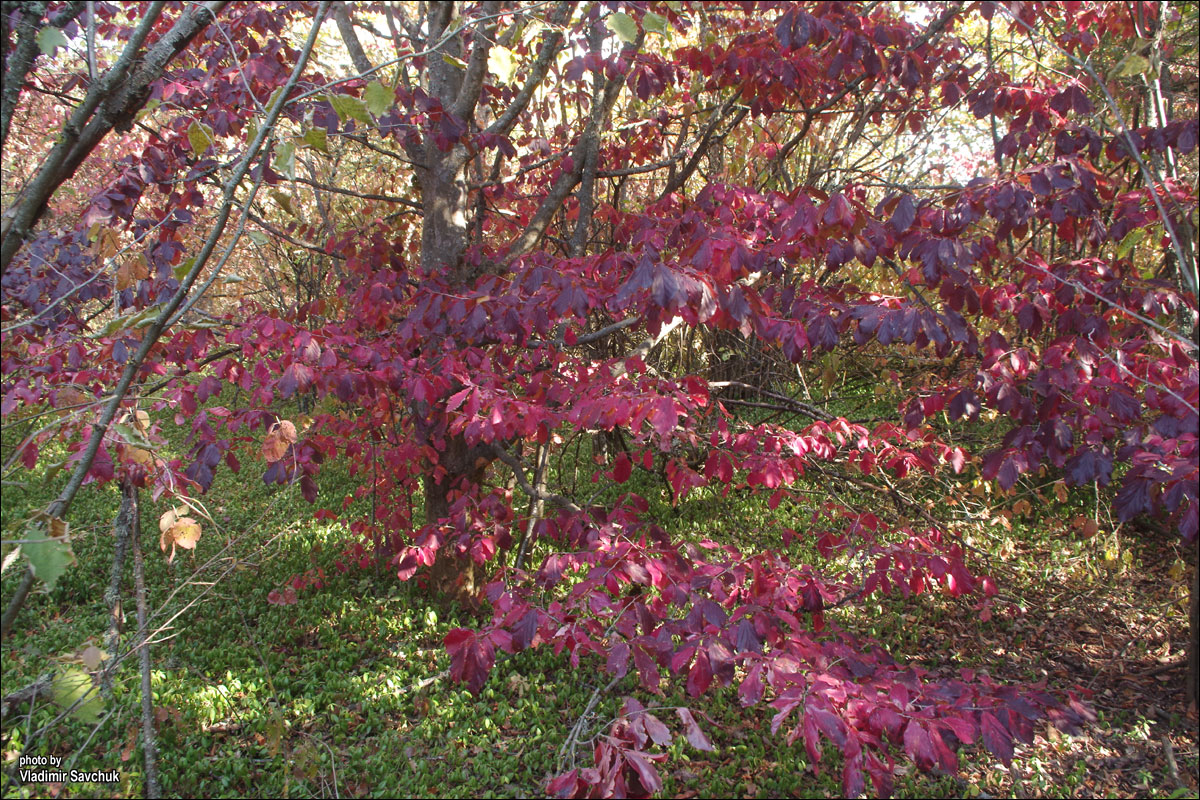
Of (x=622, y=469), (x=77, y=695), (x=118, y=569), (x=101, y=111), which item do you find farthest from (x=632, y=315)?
(x=77, y=695)

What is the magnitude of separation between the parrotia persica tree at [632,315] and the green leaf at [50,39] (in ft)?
0.07

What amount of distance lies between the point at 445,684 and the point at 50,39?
3.44 metres

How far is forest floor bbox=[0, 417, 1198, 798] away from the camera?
3.13m

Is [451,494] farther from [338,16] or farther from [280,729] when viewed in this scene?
[338,16]

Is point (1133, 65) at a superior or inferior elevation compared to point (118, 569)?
superior

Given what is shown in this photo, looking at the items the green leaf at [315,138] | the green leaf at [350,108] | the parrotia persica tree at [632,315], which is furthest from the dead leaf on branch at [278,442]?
the green leaf at [350,108]

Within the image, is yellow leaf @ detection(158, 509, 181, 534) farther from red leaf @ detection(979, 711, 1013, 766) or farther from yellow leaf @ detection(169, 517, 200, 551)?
red leaf @ detection(979, 711, 1013, 766)

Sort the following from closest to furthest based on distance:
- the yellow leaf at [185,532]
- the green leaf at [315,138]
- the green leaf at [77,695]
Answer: the green leaf at [315,138] → the green leaf at [77,695] → the yellow leaf at [185,532]

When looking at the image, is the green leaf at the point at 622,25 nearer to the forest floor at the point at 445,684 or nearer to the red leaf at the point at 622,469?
the red leaf at the point at 622,469

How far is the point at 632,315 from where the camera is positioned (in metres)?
3.58

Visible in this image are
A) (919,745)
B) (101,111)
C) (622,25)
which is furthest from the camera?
(919,745)

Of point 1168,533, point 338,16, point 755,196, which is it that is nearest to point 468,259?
point 338,16

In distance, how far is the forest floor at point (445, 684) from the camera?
313cm

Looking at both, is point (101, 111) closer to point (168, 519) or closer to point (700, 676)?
point (168, 519)
